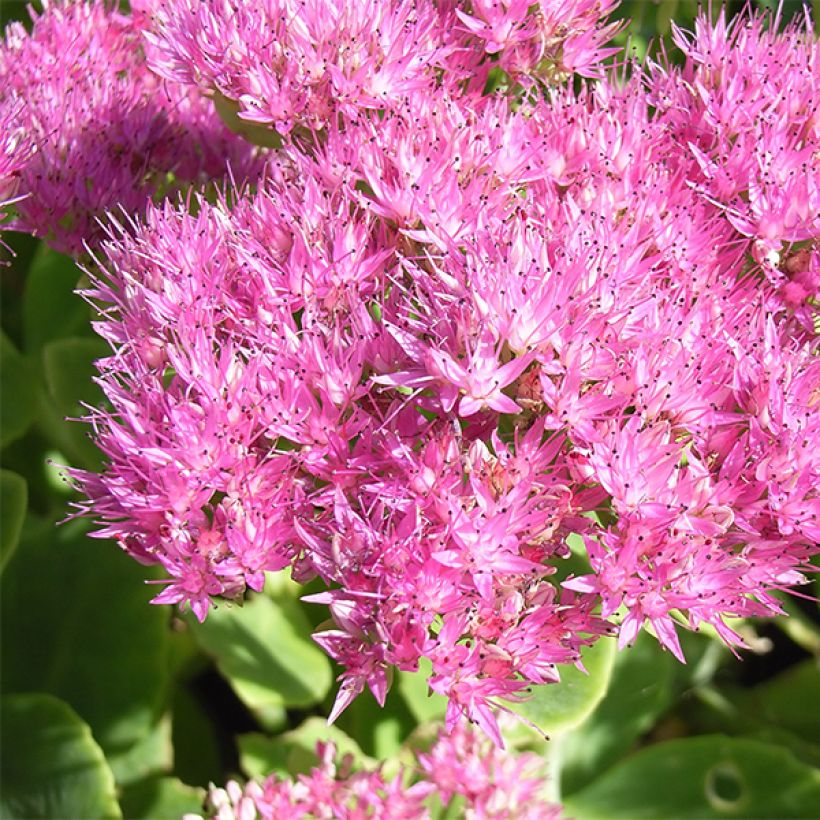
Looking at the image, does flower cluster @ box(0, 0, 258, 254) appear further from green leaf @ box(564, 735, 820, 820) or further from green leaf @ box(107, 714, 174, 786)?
green leaf @ box(564, 735, 820, 820)

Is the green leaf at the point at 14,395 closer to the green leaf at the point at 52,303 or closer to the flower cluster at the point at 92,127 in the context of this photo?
the green leaf at the point at 52,303

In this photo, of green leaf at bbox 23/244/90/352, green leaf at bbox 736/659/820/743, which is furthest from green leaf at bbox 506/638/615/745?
green leaf at bbox 23/244/90/352

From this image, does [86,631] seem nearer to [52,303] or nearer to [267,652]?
[267,652]

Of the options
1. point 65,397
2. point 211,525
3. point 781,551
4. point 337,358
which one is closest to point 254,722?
point 65,397

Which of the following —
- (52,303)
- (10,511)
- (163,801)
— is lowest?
(163,801)

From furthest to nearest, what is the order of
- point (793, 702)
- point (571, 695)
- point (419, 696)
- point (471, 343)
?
point (793, 702) < point (419, 696) < point (571, 695) < point (471, 343)

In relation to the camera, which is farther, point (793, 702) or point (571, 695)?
point (793, 702)

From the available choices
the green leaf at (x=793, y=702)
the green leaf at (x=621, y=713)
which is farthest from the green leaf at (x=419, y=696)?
the green leaf at (x=793, y=702)

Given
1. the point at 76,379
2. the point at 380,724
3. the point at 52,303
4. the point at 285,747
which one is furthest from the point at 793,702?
the point at 52,303

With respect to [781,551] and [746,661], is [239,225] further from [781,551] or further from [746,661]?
[746,661]
